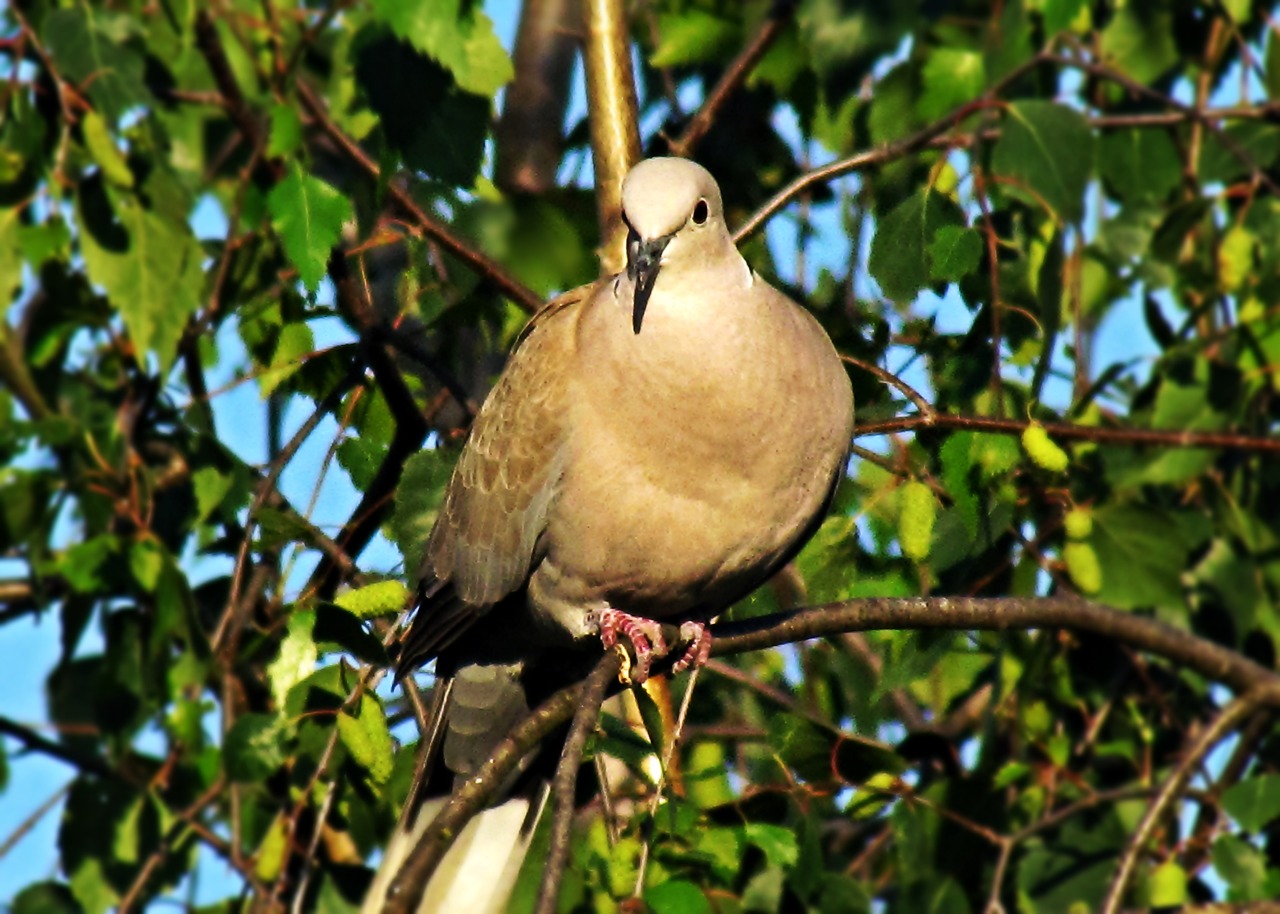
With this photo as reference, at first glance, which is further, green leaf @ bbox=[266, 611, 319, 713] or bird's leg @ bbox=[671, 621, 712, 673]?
bird's leg @ bbox=[671, 621, 712, 673]

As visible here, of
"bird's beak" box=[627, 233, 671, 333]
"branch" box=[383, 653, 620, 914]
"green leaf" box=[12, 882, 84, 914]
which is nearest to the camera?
"branch" box=[383, 653, 620, 914]

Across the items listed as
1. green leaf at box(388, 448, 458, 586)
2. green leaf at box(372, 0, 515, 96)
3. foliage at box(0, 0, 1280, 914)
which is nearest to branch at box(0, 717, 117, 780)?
foliage at box(0, 0, 1280, 914)

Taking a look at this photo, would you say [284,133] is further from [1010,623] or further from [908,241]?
[1010,623]

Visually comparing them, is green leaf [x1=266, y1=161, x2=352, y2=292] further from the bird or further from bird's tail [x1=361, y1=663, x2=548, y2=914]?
bird's tail [x1=361, y1=663, x2=548, y2=914]

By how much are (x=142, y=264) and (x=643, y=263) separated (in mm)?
1129

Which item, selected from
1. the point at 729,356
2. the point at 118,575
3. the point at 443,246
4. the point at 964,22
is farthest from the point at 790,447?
the point at 964,22

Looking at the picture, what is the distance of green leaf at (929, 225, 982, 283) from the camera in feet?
8.13

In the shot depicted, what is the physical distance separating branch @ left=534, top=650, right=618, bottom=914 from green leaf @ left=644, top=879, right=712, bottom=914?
0.26 meters

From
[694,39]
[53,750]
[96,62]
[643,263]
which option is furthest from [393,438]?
Answer: [53,750]

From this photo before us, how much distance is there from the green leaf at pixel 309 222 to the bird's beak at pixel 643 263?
0.42 meters

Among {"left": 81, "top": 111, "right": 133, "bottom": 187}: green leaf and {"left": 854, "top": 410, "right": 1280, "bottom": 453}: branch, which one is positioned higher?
{"left": 81, "top": 111, "right": 133, "bottom": 187}: green leaf

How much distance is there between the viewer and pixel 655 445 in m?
2.60

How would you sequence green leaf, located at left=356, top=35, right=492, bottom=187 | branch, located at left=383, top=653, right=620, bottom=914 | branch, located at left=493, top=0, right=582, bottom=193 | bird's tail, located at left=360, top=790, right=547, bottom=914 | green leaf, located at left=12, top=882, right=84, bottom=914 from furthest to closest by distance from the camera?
branch, located at left=493, top=0, right=582, bottom=193, green leaf, located at left=12, top=882, right=84, bottom=914, bird's tail, located at left=360, top=790, right=547, bottom=914, green leaf, located at left=356, top=35, right=492, bottom=187, branch, located at left=383, top=653, right=620, bottom=914

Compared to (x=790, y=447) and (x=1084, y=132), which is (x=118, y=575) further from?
(x=1084, y=132)
